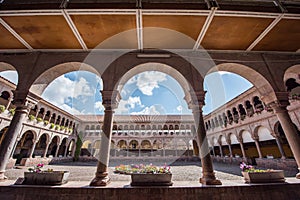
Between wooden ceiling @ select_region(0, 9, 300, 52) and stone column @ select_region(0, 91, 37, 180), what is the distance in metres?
1.83

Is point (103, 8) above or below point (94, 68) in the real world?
above

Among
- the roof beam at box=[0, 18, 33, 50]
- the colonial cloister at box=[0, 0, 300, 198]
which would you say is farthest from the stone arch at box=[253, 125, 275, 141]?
the roof beam at box=[0, 18, 33, 50]

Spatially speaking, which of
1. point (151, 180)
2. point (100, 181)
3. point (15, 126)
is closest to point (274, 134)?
point (151, 180)

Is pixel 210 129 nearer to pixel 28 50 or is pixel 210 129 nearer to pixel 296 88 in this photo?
pixel 296 88

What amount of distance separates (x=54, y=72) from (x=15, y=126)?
211cm

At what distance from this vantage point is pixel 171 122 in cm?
2578

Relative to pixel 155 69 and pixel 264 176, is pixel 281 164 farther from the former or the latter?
pixel 155 69

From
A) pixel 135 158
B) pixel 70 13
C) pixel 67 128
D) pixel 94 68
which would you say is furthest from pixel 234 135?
pixel 67 128

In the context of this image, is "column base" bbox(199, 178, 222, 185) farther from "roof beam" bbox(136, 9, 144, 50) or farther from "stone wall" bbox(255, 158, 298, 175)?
"stone wall" bbox(255, 158, 298, 175)

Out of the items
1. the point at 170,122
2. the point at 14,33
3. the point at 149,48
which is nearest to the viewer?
the point at 14,33

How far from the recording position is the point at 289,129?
457cm

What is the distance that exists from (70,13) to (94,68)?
1.77 meters

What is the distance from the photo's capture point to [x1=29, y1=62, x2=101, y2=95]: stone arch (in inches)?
198

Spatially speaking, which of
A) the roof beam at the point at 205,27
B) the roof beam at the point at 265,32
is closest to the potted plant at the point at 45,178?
the roof beam at the point at 205,27
